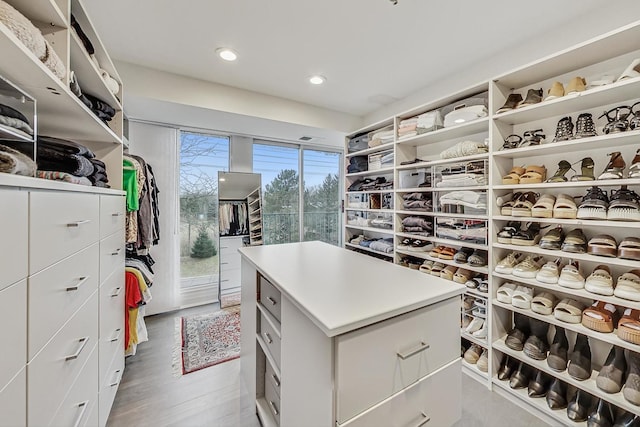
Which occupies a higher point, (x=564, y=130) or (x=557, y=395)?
(x=564, y=130)

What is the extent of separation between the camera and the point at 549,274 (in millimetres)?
1605

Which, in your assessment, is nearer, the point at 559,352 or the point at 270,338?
the point at 270,338

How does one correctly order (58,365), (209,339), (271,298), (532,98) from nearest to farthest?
(58,365) → (271,298) → (532,98) → (209,339)

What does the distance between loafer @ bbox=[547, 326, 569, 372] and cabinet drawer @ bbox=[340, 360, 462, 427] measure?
1.03m

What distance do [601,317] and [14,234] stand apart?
2510 mm

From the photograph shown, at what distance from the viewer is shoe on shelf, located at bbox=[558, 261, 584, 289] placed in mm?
1495

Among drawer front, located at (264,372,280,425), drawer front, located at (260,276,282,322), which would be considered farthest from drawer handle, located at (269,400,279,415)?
drawer front, located at (260,276,282,322)

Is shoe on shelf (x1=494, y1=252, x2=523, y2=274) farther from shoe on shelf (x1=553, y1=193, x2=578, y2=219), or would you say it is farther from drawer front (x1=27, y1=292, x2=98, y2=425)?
drawer front (x1=27, y1=292, x2=98, y2=425)

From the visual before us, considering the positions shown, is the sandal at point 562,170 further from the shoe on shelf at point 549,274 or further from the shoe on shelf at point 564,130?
the shoe on shelf at point 549,274

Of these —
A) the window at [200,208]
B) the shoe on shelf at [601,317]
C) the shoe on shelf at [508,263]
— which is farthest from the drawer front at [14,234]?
the window at [200,208]

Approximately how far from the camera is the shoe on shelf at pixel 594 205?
4.66 ft

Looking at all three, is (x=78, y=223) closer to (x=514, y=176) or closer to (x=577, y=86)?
(x=514, y=176)

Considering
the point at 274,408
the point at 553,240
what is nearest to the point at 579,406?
the point at 553,240

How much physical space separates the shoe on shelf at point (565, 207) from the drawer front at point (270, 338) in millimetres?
1812
